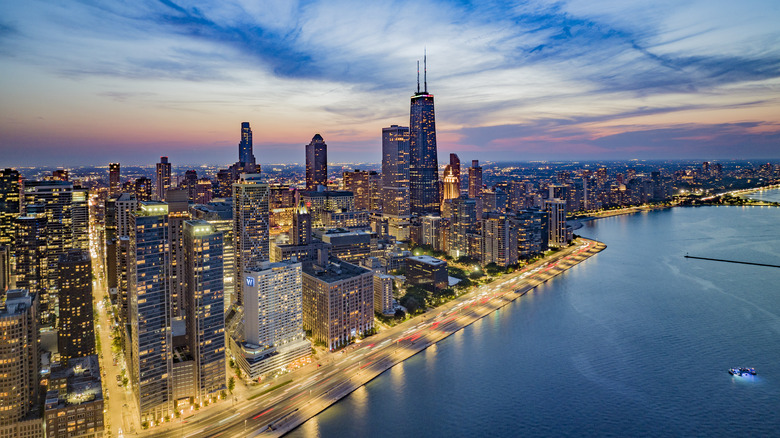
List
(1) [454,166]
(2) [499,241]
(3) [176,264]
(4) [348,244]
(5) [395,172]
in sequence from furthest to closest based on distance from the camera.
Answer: (1) [454,166]
(5) [395,172]
(2) [499,241]
(4) [348,244]
(3) [176,264]

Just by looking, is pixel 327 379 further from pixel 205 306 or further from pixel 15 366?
pixel 15 366

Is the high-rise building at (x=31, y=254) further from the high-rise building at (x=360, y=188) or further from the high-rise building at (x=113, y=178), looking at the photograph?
the high-rise building at (x=360, y=188)

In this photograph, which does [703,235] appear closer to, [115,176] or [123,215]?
[123,215]

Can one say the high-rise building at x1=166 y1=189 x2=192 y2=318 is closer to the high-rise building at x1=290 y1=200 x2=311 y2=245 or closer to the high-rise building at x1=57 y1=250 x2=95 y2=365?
the high-rise building at x1=57 y1=250 x2=95 y2=365

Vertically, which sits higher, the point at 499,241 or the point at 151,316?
the point at 499,241

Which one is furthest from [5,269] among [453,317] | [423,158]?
[423,158]

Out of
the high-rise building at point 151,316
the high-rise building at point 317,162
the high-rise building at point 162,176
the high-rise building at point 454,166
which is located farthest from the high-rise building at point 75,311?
the high-rise building at point 454,166

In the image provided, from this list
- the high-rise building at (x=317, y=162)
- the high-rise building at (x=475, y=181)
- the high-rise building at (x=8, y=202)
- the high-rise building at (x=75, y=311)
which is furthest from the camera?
the high-rise building at (x=475, y=181)
